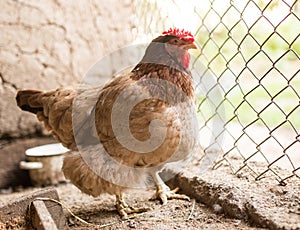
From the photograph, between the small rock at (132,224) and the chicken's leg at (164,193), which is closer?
the small rock at (132,224)

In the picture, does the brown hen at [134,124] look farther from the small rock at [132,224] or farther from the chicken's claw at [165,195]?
the small rock at [132,224]

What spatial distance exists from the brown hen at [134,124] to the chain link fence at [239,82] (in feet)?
0.77

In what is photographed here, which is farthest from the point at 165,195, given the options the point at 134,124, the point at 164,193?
the point at 134,124

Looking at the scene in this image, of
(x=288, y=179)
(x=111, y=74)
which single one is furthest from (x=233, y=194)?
(x=111, y=74)

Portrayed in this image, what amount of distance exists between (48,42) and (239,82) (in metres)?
1.34

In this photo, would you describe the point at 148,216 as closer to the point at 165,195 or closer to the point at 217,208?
the point at 165,195

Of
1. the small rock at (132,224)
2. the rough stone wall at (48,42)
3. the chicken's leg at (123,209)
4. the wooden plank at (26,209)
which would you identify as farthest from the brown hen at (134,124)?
the rough stone wall at (48,42)

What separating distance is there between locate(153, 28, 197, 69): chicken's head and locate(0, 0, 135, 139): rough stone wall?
→ 0.96 metres

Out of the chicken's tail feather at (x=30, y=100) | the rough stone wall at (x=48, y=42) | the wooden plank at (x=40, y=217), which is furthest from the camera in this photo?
the rough stone wall at (x=48, y=42)

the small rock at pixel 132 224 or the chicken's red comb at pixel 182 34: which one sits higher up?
the chicken's red comb at pixel 182 34

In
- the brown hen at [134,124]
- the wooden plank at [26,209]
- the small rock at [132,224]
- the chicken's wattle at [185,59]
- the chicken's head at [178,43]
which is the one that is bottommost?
the small rock at [132,224]

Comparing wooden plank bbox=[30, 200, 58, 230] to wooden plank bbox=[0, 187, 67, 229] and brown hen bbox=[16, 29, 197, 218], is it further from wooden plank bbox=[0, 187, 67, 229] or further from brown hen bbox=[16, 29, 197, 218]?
brown hen bbox=[16, 29, 197, 218]

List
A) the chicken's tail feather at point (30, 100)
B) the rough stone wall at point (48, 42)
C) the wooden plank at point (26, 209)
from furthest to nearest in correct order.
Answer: the rough stone wall at point (48, 42), the chicken's tail feather at point (30, 100), the wooden plank at point (26, 209)

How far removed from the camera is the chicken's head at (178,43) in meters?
1.91
